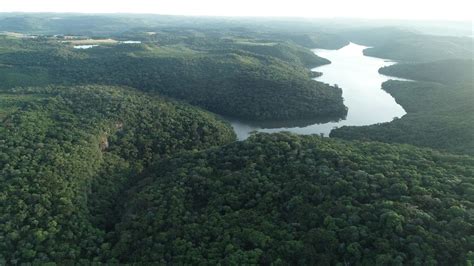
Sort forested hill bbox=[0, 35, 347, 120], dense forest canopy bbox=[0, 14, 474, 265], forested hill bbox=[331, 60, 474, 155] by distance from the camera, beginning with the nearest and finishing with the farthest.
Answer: dense forest canopy bbox=[0, 14, 474, 265] → forested hill bbox=[331, 60, 474, 155] → forested hill bbox=[0, 35, 347, 120]

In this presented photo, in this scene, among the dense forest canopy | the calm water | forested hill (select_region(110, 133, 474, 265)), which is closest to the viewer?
forested hill (select_region(110, 133, 474, 265))

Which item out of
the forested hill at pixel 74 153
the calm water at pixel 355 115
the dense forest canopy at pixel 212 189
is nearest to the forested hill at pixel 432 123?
the dense forest canopy at pixel 212 189

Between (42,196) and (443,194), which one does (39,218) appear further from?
(443,194)

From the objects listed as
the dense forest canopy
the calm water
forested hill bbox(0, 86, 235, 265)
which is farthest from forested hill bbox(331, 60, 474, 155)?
forested hill bbox(0, 86, 235, 265)

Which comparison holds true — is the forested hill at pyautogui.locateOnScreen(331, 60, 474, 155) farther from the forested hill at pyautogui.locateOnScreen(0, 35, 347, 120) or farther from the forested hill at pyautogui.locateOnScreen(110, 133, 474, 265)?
the forested hill at pyautogui.locateOnScreen(0, 35, 347, 120)

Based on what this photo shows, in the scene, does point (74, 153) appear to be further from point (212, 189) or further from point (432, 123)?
point (432, 123)

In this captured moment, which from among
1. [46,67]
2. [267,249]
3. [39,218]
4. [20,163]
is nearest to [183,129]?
[20,163]
